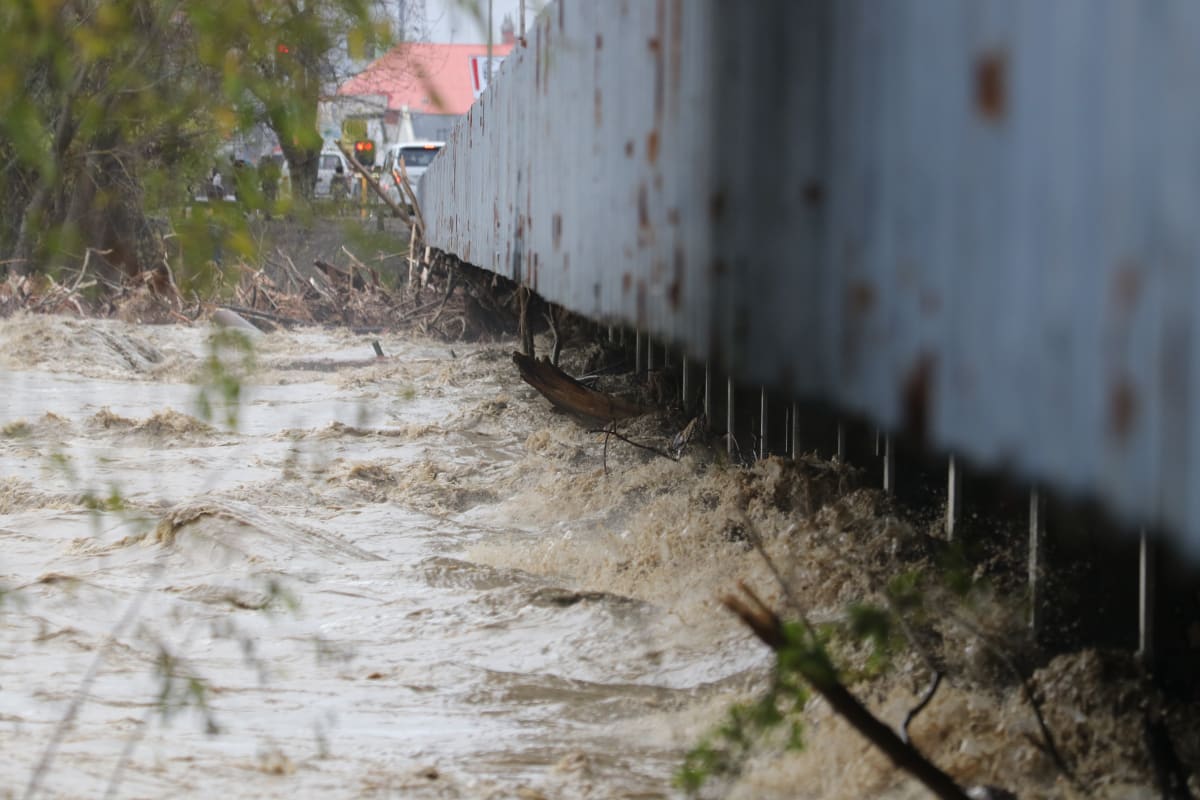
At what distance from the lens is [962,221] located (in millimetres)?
1974

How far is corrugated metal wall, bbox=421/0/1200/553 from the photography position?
1.55 metres

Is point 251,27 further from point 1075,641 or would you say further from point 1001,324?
point 1075,641

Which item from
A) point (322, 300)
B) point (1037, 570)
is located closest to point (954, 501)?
point (1037, 570)

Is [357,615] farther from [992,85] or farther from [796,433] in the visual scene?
[992,85]

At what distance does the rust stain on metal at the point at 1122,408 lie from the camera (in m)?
1.58

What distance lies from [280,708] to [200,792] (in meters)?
0.74

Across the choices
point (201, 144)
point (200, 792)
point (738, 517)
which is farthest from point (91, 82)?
point (738, 517)

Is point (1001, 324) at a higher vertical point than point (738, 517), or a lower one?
higher

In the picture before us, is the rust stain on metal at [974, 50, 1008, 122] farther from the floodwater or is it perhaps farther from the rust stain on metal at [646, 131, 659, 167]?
→ the rust stain on metal at [646, 131, 659, 167]

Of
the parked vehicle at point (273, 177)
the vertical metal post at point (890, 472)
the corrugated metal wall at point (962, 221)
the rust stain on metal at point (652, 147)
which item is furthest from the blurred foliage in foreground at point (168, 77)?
the vertical metal post at point (890, 472)

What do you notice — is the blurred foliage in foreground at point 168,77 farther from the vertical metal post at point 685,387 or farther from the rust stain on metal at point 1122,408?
the vertical metal post at point 685,387

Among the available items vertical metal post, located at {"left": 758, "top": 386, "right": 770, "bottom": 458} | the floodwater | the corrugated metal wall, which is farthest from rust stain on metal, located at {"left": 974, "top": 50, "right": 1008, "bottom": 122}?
vertical metal post, located at {"left": 758, "top": 386, "right": 770, "bottom": 458}

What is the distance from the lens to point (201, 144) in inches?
88.0

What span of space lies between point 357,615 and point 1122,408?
388 centimetres
